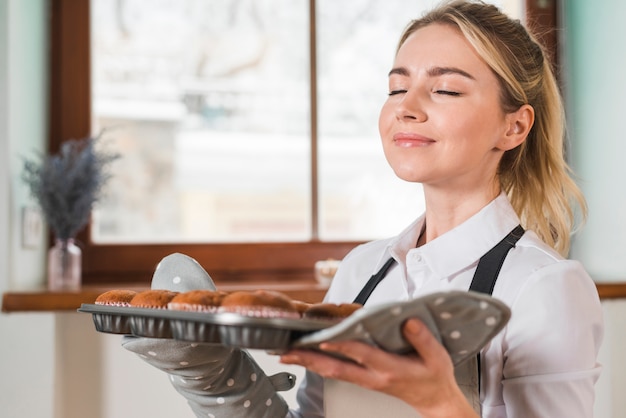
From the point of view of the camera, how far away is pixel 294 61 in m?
2.46

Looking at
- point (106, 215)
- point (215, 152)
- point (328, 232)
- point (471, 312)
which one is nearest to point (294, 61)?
point (215, 152)

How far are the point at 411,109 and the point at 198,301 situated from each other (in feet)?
1.50

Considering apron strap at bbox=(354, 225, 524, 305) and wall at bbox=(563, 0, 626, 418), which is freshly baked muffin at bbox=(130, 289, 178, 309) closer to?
apron strap at bbox=(354, 225, 524, 305)

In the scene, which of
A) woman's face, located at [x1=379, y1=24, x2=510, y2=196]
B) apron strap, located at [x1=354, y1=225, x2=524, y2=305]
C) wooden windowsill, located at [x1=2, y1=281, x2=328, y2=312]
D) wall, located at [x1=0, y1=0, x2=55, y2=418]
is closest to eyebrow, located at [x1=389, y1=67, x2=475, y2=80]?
woman's face, located at [x1=379, y1=24, x2=510, y2=196]

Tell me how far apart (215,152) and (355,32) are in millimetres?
556

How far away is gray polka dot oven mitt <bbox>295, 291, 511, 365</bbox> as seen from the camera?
72cm

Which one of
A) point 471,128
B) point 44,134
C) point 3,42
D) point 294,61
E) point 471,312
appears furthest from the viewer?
point 294,61

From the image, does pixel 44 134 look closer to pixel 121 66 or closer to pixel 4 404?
pixel 121 66

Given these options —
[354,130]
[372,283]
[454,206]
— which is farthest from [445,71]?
[354,130]

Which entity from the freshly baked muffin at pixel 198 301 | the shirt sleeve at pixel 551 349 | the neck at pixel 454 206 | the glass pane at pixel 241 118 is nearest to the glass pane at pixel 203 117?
the glass pane at pixel 241 118

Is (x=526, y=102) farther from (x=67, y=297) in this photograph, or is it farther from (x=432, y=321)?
(x=67, y=297)

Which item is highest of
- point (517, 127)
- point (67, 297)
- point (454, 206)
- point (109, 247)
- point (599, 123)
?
point (599, 123)

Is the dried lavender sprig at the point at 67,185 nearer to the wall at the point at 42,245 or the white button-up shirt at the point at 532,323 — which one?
the wall at the point at 42,245

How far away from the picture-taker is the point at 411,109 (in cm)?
113
